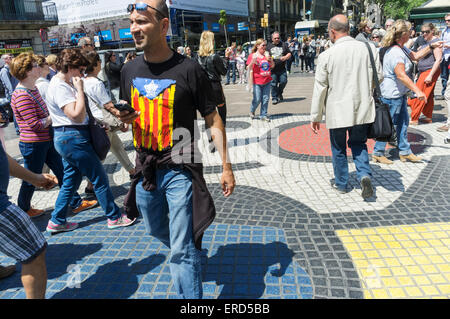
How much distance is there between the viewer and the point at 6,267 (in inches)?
125

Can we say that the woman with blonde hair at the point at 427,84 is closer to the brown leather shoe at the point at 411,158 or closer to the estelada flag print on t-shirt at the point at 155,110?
the brown leather shoe at the point at 411,158

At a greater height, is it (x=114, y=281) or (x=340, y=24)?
(x=340, y=24)

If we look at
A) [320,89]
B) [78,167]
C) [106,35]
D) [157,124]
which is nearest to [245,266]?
[157,124]

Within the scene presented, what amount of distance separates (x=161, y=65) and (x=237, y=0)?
49949mm

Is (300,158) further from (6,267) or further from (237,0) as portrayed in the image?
(237,0)

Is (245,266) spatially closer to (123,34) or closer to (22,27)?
(22,27)

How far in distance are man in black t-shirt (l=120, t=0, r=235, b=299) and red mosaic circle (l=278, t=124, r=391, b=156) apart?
3.93 metres

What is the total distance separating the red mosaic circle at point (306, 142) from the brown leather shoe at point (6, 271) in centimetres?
439

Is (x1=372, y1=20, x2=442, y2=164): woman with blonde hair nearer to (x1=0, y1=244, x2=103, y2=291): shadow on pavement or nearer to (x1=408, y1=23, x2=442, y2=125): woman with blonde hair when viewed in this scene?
(x1=408, y1=23, x2=442, y2=125): woman with blonde hair

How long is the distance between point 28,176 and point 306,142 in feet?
16.5

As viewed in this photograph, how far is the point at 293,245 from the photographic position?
3289 mm

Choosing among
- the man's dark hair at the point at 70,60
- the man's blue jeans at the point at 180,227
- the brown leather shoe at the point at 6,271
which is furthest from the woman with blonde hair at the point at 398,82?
the brown leather shoe at the point at 6,271

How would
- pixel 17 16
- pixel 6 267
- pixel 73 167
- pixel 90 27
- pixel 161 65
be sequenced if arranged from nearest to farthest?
pixel 161 65, pixel 6 267, pixel 73 167, pixel 17 16, pixel 90 27
